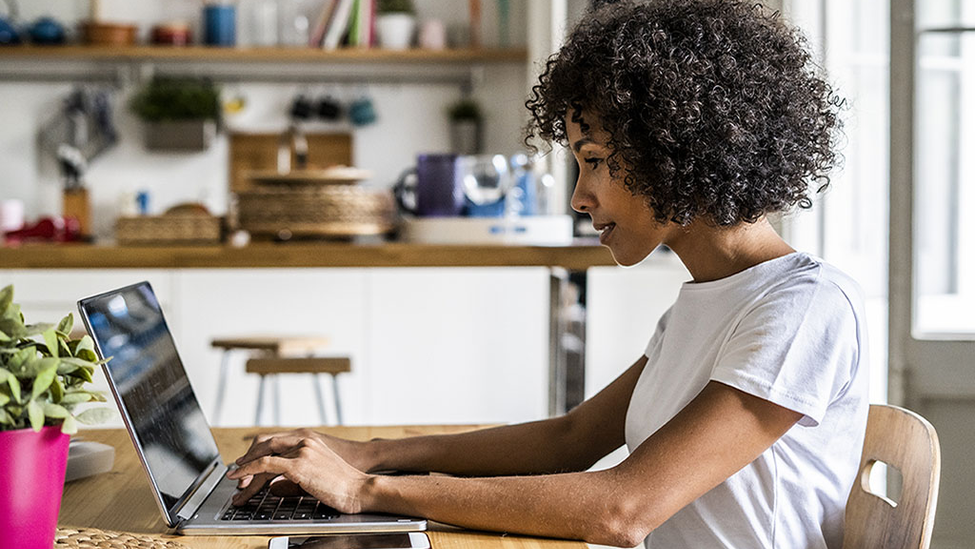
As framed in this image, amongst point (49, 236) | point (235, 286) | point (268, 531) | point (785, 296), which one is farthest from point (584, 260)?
point (49, 236)

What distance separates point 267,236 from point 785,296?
2047mm

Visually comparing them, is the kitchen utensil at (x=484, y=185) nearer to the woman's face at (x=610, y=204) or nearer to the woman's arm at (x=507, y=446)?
the woman's arm at (x=507, y=446)

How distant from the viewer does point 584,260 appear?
211 cm

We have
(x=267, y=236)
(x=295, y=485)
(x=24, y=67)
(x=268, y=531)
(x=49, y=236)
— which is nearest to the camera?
(x=268, y=531)

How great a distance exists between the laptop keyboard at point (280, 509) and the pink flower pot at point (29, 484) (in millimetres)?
260

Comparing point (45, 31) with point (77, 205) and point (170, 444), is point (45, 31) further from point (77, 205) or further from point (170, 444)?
point (170, 444)

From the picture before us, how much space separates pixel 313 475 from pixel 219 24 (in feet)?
13.8

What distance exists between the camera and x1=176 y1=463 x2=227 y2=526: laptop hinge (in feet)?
3.33

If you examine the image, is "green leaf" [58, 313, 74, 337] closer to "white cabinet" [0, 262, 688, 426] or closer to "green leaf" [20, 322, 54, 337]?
"green leaf" [20, 322, 54, 337]

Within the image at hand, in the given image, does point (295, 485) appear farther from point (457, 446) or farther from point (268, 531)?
point (457, 446)

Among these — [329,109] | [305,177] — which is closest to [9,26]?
[329,109]

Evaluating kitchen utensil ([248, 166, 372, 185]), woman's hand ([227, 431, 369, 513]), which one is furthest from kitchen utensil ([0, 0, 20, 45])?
woman's hand ([227, 431, 369, 513])

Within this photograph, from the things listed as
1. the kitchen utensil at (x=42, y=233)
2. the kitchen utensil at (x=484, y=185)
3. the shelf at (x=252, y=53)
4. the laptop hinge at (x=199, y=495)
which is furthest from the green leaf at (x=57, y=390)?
the shelf at (x=252, y=53)

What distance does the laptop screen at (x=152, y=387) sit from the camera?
0.98 meters
